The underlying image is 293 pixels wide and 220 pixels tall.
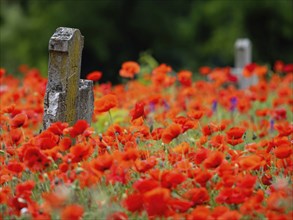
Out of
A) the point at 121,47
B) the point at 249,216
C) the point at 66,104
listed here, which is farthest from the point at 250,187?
the point at 121,47

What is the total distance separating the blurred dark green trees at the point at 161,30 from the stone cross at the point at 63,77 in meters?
12.7

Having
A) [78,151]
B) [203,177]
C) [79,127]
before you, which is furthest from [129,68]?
[203,177]

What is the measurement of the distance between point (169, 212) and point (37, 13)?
1606cm

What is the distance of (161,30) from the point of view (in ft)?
59.7

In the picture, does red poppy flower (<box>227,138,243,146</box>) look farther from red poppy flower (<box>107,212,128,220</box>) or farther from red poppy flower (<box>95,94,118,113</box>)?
red poppy flower (<box>107,212,128,220</box>)

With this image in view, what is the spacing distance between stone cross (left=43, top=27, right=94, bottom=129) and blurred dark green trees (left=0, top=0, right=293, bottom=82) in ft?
41.7

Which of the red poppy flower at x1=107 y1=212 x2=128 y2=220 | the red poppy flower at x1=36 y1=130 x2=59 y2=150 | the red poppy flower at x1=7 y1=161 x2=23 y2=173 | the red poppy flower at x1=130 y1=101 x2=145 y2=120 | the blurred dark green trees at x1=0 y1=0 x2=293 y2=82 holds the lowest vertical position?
the blurred dark green trees at x1=0 y1=0 x2=293 y2=82

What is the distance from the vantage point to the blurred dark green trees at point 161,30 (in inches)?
675

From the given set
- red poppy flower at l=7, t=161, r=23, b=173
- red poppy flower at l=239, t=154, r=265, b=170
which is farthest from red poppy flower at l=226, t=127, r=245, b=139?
red poppy flower at l=7, t=161, r=23, b=173

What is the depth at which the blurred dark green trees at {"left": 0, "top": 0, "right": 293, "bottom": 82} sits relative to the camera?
1716 centimetres

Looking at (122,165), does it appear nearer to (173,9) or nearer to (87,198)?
(87,198)

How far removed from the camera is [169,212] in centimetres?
294

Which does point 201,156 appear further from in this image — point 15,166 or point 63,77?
point 63,77

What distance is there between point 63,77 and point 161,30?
1411 cm
